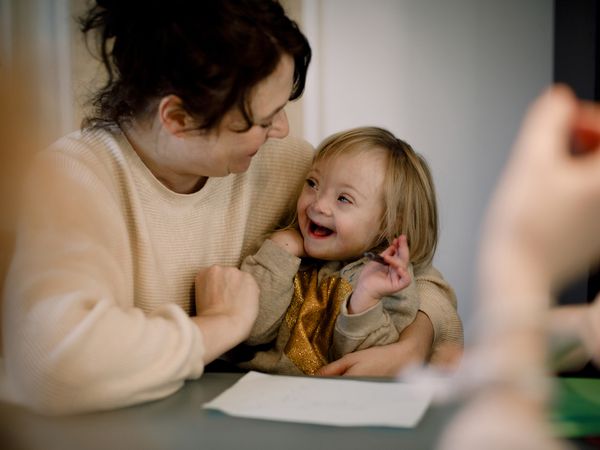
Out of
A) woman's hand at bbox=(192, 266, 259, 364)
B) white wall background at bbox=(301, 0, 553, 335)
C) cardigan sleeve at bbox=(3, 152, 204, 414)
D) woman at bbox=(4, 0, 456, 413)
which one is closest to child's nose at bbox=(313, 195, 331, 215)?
woman at bbox=(4, 0, 456, 413)

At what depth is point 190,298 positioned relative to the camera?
3.79 ft

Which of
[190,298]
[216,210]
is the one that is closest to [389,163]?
[216,210]

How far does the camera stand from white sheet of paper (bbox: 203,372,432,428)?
710mm

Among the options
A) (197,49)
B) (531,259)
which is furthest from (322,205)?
(531,259)

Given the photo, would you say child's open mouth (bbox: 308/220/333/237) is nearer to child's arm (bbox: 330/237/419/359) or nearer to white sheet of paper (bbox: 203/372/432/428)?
child's arm (bbox: 330/237/419/359)

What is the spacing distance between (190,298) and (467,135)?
4.74ft

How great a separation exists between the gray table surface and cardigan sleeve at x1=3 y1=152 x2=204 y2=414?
0.10ft

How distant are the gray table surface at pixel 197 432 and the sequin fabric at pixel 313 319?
0.40 meters

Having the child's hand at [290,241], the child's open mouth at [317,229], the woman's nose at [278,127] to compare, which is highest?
the woman's nose at [278,127]

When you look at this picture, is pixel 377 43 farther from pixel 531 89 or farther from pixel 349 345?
pixel 349 345

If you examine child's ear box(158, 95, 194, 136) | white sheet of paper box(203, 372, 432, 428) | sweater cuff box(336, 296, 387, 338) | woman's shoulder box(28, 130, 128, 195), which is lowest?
sweater cuff box(336, 296, 387, 338)

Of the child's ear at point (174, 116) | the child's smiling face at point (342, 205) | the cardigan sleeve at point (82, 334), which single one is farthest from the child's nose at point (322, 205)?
the cardigan sleeve at point (82, 334)

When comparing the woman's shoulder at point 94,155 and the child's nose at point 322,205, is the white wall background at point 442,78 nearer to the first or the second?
the child's nose at point 322,205

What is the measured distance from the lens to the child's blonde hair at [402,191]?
4.25 feet
